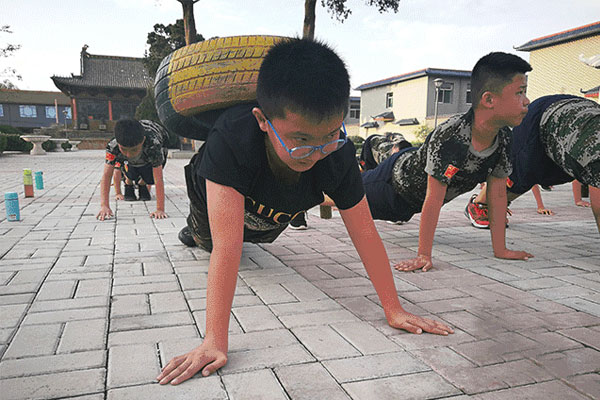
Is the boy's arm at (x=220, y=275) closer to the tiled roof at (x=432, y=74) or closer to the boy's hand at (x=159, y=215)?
the boy's hand at (x=159, y=215)

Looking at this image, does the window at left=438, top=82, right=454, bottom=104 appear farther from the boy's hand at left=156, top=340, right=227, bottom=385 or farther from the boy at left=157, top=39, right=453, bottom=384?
the boy's hand at left=156, top=340, right=227, bottom=385

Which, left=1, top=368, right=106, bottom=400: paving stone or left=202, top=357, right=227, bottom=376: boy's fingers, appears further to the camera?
left=202, top=357, right=227, bottom=376: boy's fingers

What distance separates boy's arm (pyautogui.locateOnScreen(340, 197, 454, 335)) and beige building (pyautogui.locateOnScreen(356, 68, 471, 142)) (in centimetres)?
2867

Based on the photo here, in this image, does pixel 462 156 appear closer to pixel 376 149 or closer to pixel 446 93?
pixel 376 149

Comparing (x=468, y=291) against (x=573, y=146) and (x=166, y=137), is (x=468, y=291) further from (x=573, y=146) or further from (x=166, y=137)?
(x=166, y=137)

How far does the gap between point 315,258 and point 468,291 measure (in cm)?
129

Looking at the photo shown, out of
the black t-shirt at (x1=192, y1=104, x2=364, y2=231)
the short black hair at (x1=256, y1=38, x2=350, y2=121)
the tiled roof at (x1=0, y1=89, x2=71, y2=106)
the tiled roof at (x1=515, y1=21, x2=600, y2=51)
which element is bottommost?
the black t-shirt at (x1=192, y1=104, x2=364, y2=231)

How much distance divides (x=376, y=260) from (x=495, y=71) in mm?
1744

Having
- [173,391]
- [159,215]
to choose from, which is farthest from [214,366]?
[159,215]

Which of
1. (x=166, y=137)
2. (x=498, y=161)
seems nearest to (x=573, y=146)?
(x=498, y=161)

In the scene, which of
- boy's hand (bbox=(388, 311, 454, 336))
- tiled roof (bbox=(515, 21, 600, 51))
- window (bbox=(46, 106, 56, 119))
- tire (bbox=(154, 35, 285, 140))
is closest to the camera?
boy's hand (bbox=(388, 311, 454, 336))

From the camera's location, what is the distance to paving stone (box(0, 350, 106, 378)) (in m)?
1.76

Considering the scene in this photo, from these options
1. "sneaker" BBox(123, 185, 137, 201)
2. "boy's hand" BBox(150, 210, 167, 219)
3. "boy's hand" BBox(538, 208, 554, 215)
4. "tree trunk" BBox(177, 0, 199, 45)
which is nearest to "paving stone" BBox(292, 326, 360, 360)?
"boy's hand" BBox(150, 210, 167, 219)

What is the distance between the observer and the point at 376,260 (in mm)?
2164
